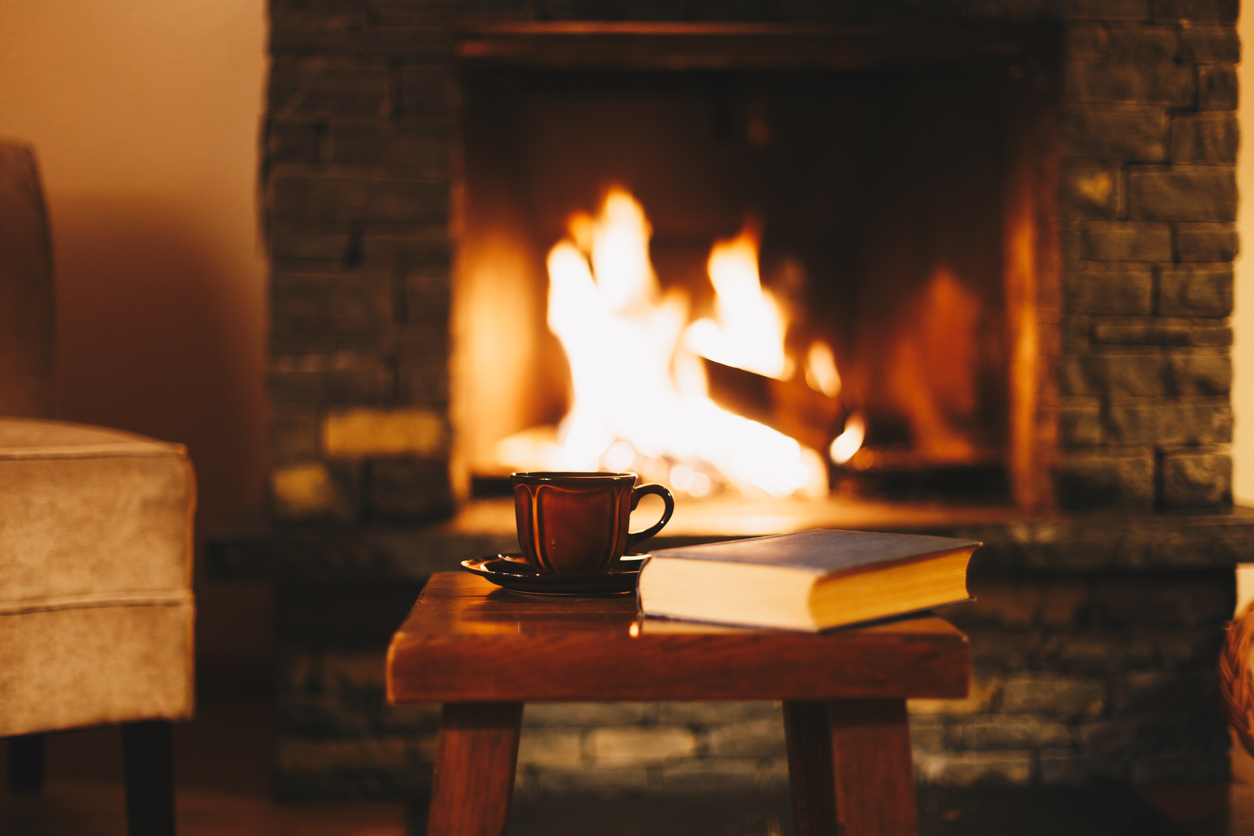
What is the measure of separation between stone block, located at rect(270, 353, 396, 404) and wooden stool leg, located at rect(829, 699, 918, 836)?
41.2 inches

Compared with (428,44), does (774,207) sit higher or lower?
lower

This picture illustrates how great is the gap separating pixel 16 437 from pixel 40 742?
0.65 meters

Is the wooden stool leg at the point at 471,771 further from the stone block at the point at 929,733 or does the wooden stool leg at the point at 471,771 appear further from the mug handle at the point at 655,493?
the stone block at the point at 929,733

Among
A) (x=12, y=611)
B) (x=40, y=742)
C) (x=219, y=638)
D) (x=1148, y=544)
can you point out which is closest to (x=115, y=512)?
(x=12, y=611)

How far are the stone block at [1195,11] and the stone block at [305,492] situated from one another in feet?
4.85

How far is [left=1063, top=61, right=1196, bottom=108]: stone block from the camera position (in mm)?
1555

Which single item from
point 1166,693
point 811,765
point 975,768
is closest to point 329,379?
point 811,765

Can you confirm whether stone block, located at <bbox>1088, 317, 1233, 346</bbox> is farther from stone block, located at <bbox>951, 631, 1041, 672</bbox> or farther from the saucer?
the saucer

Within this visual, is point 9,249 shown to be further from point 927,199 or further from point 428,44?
point 927,199

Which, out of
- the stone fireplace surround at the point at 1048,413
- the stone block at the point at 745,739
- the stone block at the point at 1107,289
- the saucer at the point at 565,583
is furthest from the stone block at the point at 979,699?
the saucer at the point at 565,583

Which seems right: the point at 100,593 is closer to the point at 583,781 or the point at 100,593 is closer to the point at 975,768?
the point at 583,781

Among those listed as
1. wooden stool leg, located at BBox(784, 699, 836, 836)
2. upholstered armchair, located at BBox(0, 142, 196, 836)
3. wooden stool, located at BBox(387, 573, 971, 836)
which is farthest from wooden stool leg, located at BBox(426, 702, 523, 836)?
upholstered armchair, located at BBox(0, 142, 196, 836)

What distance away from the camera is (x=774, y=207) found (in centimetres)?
202

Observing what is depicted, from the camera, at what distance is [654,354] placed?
1.92 m
